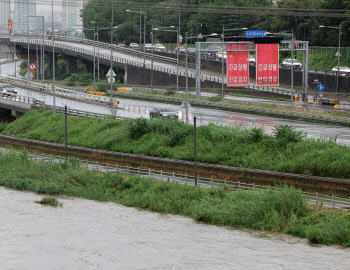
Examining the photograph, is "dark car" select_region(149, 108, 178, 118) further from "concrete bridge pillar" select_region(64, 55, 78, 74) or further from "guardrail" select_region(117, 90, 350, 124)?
"concrete bridge pillar" select_region(64, 55, 78, 74)

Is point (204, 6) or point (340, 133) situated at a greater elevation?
point (204, 6)

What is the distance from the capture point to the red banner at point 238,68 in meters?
67.7

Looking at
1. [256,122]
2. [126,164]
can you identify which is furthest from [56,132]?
[256,122]

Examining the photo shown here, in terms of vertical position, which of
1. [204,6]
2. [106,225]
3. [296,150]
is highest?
[204,6]

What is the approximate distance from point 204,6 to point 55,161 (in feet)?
240

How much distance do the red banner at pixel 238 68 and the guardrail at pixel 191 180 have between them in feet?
72.6

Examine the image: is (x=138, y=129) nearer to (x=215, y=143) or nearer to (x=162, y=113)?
(x=162, y=113)

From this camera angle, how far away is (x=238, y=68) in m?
67.9

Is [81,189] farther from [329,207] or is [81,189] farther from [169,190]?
[329,207]

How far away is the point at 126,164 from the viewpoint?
49438mm

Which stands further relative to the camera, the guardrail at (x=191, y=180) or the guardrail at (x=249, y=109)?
the guardrail at (x=249, y=109)

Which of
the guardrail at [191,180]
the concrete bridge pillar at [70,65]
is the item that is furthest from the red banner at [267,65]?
the concrete bridge pillar at [70,65]

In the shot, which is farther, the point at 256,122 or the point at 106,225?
the point at 256,122

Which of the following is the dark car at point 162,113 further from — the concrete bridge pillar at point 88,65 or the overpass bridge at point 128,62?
the concrete bridge pillar at point 88,65
